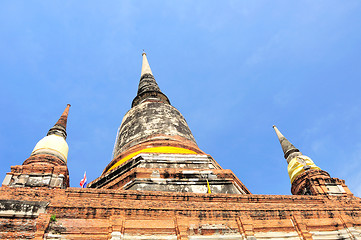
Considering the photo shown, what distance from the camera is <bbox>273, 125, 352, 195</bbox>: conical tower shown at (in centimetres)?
980

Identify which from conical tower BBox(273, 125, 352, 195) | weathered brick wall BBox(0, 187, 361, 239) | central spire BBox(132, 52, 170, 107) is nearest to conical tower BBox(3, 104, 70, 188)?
weathered brick wall BBox(0, 187, 361, 239)

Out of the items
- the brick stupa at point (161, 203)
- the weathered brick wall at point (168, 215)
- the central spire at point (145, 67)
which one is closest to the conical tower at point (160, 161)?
the brick stupa at point (161, 203)

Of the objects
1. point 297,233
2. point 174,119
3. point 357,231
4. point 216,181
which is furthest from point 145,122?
point 357,231

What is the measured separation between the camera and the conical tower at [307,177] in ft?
32.1

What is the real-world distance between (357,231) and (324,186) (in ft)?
6.83

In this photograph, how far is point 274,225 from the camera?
7.48 meters

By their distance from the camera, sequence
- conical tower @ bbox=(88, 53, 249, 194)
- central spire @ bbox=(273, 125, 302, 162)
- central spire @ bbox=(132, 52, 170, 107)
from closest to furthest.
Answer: conical tower @ bbox=(88, 53, 249, 194), central spire @ bbox=(273, 125, 302, 162), central spire @ bbox=(132, 52, 170, 107)

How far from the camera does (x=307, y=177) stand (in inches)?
420

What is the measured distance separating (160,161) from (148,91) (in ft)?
22.2

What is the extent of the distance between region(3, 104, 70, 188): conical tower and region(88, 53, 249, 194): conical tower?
1.77m

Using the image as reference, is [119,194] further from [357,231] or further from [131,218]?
[357,231]

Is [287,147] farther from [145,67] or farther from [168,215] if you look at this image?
[145,67]

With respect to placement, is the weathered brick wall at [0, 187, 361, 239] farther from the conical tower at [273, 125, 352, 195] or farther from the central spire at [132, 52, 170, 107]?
the central spire at [132, 52, 170, 107]

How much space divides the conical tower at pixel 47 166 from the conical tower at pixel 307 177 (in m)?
7.63
